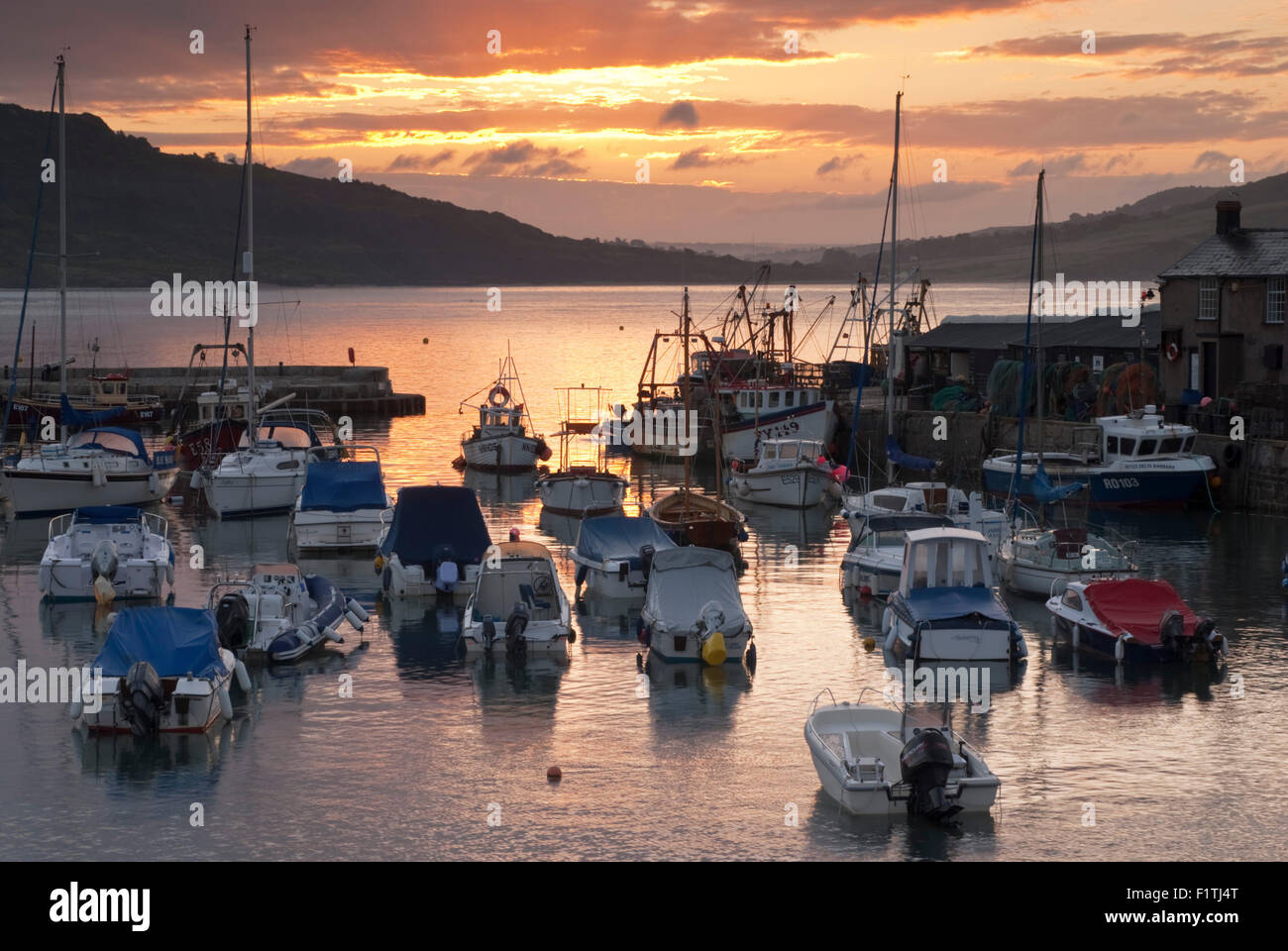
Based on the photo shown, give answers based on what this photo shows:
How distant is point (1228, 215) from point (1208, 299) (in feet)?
21.7

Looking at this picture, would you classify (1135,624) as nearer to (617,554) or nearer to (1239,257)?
(617,554)

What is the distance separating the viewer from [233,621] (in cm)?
2994

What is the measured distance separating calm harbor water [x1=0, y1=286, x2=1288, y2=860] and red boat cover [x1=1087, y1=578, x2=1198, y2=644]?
976 mm

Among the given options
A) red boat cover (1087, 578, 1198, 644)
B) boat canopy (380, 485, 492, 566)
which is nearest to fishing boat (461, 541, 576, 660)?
boat canopy (380, 485, 492, 566)

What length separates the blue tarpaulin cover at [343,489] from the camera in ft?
144

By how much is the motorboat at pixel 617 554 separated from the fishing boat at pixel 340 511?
25.2ft

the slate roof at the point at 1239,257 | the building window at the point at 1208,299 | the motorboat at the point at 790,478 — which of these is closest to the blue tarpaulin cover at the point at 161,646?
the motorboat at the point at 790,478

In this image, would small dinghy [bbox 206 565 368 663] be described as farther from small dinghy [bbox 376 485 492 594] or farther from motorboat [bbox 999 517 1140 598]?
motorboat [bbox 999 517 1140 598]

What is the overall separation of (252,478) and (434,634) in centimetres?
1955

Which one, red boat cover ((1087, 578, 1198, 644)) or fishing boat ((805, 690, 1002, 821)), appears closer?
fishing boat ((805, 690, 1002, 821))

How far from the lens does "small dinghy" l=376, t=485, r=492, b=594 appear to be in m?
36.6

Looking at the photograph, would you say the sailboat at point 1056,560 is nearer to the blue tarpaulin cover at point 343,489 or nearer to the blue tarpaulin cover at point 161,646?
the blue tarpaulin cover at point 343,489
